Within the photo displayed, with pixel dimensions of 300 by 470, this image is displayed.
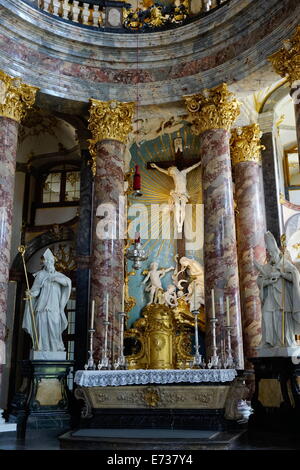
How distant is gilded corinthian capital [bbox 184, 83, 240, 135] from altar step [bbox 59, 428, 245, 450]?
691cm

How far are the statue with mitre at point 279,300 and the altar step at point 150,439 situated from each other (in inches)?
70.0

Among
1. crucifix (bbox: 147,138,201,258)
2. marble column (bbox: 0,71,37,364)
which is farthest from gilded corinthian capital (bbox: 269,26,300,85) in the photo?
marble column (bbox: 0,71,37,364)

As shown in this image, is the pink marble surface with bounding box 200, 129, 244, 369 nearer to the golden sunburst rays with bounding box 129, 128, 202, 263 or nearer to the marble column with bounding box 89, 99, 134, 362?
the marble column with bounding box 89, 99, 134, 362

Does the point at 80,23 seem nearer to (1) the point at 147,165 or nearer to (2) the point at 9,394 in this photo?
(1) the point at 147,165

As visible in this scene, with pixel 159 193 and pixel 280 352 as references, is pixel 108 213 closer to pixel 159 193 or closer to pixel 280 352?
pixel 159 193

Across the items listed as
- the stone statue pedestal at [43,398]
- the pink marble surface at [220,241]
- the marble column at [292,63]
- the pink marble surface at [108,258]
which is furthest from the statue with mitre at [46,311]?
the marble column at [292,63]

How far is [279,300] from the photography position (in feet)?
28.0

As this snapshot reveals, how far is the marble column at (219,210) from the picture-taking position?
10586 mm

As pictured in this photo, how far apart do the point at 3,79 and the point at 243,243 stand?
6981 millimetres

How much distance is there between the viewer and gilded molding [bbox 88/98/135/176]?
1212cm

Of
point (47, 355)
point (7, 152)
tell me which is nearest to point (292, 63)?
point (7, 152)

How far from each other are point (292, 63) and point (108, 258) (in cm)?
560

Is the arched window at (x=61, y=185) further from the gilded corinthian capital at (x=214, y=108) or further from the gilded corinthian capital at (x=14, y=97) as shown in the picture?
the gilded corinthian capital at (x=214, y=108)

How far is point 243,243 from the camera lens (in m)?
13.0
